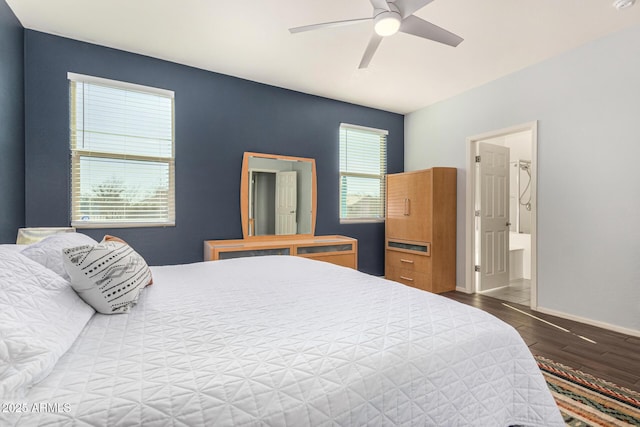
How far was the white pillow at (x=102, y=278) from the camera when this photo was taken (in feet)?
3.83

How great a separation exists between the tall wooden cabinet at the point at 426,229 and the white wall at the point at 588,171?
3.26 feet

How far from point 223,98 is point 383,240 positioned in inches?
116

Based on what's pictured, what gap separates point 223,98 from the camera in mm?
3602

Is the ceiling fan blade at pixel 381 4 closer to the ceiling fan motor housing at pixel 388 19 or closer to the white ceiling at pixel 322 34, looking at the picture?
the ceiling fan motor housing at pixel 388 19

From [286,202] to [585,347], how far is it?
312 centimetres

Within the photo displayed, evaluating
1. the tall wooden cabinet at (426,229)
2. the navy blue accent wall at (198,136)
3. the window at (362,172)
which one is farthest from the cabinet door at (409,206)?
the navy blue accent wall at (198,136)

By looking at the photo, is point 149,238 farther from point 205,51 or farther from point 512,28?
point 512,28

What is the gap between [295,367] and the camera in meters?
0.84

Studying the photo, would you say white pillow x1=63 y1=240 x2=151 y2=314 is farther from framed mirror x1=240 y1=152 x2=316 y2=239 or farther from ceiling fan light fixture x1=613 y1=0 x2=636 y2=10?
ceiling fan light fixture x1=613 y1=0 x2=636 y2=10

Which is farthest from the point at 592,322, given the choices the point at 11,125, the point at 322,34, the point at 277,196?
the point at 11,125

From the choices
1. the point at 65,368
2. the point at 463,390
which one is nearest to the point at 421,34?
the point at 463,390

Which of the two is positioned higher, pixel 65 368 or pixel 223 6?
pixel 223 6

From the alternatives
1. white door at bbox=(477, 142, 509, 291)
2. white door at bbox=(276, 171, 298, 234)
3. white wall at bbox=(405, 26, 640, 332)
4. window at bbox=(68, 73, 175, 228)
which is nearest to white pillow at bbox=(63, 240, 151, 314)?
window at bbox=(68, 73, 175, 228)

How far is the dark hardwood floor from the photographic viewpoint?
6.92 ft
